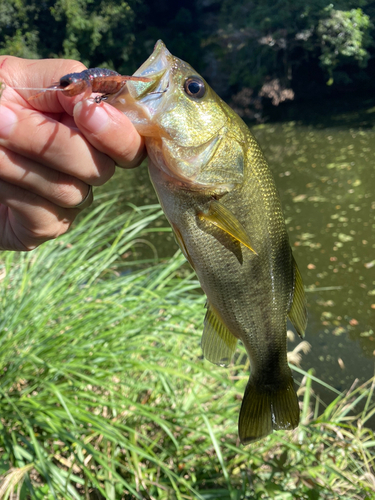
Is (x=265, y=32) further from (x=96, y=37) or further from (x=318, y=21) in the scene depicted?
(x=96, y=37)

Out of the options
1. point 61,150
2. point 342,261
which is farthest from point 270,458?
point 342,261

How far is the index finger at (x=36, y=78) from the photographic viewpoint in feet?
3.96

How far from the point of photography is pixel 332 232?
698 cm

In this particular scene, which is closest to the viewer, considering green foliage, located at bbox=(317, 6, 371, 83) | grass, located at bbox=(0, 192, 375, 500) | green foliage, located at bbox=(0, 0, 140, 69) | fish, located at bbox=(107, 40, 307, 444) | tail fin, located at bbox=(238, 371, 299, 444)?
fish, located at bbox=(107, 40, 307, 444)

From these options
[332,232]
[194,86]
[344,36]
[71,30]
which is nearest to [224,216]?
[194,86]

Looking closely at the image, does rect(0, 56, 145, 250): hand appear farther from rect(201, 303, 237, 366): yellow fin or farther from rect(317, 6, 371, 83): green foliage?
rect(317, 6, 371, 83): green foliage

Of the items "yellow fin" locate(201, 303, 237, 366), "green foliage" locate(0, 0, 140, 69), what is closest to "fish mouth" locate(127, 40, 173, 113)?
"yellow fin" locate(201, 303, 237, 366)

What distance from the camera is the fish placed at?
124 cm

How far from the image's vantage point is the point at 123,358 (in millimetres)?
2334

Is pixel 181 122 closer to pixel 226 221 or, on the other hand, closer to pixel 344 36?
pixel 226 221

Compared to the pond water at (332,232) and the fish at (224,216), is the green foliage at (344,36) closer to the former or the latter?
the pond water at (332,232)

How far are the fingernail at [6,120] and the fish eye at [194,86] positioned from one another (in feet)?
1.70

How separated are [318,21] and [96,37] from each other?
10.2 m

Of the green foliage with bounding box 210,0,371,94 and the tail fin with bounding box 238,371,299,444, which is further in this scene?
the green foliage with bounding box 210,0,371,94
